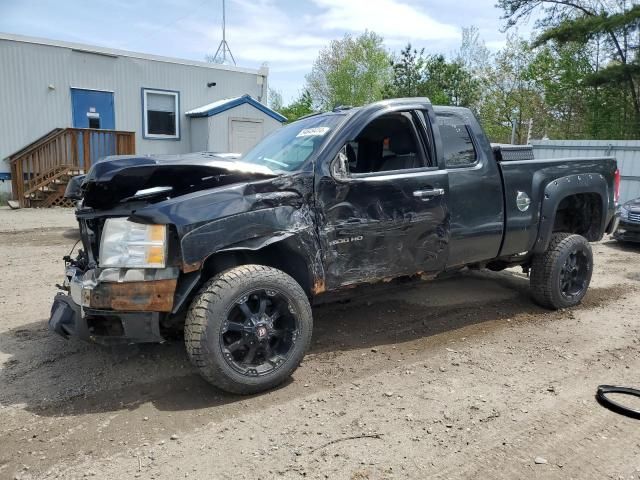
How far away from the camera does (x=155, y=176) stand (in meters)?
3.67

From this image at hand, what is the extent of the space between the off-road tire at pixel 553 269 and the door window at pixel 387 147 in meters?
1.85

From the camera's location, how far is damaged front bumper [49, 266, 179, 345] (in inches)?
125

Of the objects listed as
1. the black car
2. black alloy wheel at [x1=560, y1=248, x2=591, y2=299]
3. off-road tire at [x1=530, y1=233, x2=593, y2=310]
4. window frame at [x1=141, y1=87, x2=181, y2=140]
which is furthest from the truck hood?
window frame at [x1=141, y1=87, x2=181, y2=140]

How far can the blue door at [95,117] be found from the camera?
567 inches

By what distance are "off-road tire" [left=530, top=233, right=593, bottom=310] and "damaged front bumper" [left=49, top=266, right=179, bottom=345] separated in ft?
12.2

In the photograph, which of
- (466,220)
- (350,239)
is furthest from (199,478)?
(466,220)

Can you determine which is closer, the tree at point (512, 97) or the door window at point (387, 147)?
the door window at point (387, 147)

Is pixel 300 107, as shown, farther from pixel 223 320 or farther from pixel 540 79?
pixel 223 320

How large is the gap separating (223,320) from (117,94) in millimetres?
14303

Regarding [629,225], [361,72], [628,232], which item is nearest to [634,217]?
[629,225]

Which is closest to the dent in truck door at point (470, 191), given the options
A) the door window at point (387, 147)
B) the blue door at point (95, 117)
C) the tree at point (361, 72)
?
the door window at point (387, 147)

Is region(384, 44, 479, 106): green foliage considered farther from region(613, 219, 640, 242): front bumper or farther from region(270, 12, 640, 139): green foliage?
region(613, 219, 640, 242): front bumper

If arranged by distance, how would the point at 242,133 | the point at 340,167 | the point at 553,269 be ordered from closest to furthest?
the point at 340,167 → the point at 553,269 → the point at 242,133

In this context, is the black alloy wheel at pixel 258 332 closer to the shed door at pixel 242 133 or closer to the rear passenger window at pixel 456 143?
the rear passenger window at pixel 456 143
